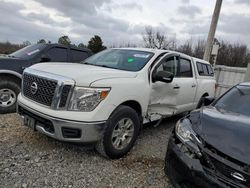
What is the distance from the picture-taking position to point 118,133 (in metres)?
3.59

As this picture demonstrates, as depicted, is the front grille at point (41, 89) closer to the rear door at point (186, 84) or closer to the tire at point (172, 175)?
the tire at point (172, 175)

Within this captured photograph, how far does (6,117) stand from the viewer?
16.9ft

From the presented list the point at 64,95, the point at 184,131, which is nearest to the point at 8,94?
the point at 64,95

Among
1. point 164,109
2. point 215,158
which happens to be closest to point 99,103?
point 215,158

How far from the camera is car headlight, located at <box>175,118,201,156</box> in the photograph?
2.49m

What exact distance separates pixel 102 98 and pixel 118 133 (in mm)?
686

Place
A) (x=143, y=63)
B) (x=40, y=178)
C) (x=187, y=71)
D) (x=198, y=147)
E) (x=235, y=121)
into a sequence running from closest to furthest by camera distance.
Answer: (x=198, y=147) < (x=235, y=121) < (x=40, y=178) < (x=143, y=63) < (x=187, y=71)

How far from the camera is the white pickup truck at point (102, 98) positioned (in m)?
3.12

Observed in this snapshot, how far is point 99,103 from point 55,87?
624 mm

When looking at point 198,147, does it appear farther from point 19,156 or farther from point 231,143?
point 19,156

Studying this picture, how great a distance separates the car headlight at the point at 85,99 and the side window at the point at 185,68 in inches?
102

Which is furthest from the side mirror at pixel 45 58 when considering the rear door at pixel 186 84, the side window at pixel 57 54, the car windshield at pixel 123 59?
the rear door at pixel 186 84

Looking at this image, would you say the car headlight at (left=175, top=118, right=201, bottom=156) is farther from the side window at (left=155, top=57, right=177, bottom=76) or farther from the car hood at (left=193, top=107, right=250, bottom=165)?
the side window at (left=155, top=57, right=177, bottom=76)

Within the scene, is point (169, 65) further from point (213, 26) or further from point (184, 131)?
point (213, 26)
